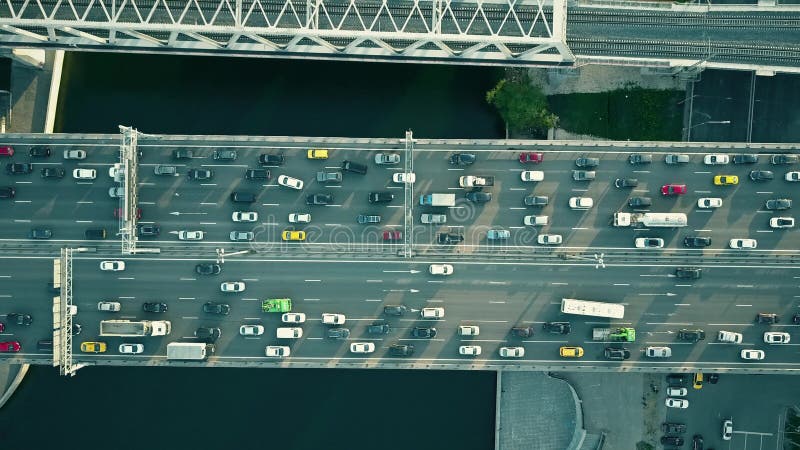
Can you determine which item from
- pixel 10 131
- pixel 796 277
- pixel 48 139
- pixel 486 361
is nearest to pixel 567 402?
pixel 486 361

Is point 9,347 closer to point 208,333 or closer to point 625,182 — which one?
point 208,333

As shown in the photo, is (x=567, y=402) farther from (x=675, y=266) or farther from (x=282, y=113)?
(x=282, y=113)

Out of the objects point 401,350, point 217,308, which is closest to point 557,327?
point 401,350

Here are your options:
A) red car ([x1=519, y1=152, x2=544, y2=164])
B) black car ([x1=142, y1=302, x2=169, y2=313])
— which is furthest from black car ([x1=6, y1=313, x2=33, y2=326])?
red car ([x1=519, y1=152, x2=544, y2=164])

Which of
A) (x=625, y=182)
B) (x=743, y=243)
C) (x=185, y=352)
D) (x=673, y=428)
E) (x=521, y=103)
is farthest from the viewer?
(x=673, y=428)

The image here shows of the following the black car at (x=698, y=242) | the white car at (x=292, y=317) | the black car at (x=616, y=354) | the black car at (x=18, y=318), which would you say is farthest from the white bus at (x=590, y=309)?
the black car at (x=18, y=318)
